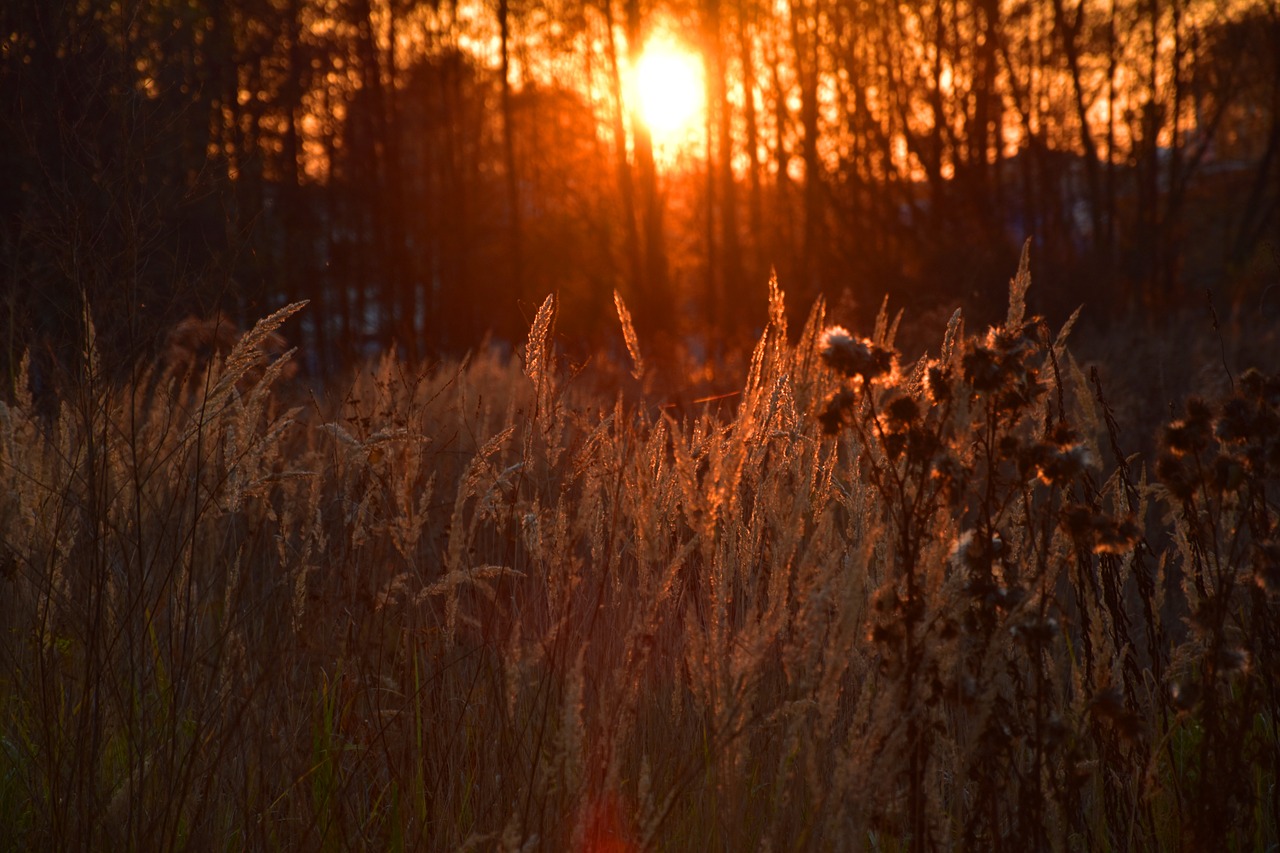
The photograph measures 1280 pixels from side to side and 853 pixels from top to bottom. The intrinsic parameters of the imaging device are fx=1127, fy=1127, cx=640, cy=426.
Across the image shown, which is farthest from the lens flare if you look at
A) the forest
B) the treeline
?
the forest

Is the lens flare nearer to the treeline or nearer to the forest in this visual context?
the treeline

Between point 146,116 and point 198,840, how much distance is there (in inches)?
58.9

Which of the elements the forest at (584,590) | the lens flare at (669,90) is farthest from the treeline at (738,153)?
the forest at (584,590)

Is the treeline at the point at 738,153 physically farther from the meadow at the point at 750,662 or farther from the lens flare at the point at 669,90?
the meadow at the point at 750,662

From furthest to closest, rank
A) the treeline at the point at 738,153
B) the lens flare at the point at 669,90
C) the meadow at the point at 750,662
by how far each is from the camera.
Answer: the lens flare at the point at 669,90
the treeline at the point at 738,153
the meadow at the point at 750,662

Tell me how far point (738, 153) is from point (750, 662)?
21.4 m

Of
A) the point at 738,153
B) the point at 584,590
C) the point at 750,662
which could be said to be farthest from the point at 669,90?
the point at 750,662

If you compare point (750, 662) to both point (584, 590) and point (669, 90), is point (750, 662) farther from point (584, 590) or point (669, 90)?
point (669, 90)

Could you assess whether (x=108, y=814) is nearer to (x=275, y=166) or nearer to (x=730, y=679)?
(x=730, y=679)

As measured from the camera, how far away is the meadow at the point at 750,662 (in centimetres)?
193

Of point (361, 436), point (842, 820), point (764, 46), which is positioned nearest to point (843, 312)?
point (764, 46)

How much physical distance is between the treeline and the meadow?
10260 mm

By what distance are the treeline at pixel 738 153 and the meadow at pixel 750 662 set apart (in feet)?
33.7

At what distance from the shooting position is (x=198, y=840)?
222 cm
